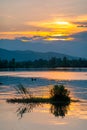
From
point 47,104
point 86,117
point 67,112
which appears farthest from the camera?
point 47,104

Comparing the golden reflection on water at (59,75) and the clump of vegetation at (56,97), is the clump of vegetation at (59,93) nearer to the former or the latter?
the clump of vegetation at (56,97)

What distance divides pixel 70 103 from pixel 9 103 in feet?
16.0

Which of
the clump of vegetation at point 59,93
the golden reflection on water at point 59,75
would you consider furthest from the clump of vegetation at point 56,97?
the golden reflection on water at point 59,75

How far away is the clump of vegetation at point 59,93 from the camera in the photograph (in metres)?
40.1

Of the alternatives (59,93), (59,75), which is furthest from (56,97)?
(59,75)

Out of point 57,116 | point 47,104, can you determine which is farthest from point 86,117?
point 47,104

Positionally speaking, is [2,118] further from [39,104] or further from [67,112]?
[39,104]

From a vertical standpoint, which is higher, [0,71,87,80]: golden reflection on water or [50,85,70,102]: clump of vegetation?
[50,85,70,102]: clump of vegetation

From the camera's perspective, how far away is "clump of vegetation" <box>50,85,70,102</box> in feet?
132

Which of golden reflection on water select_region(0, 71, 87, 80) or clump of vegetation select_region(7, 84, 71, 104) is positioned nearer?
clump of vegetation select_region(7, 84, 71, 104)

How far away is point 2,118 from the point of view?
31.2m

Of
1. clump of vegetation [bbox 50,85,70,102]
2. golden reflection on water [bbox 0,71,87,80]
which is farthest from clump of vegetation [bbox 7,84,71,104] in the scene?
golden reflection on water [bbox 0,71,87,80]

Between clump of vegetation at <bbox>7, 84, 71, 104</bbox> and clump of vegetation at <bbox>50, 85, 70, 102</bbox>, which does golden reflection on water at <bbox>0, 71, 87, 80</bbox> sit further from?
clump of vegetation at <bbox>50, 85, 70, 102</bbox>

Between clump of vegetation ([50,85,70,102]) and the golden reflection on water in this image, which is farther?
the golden reflection on water
